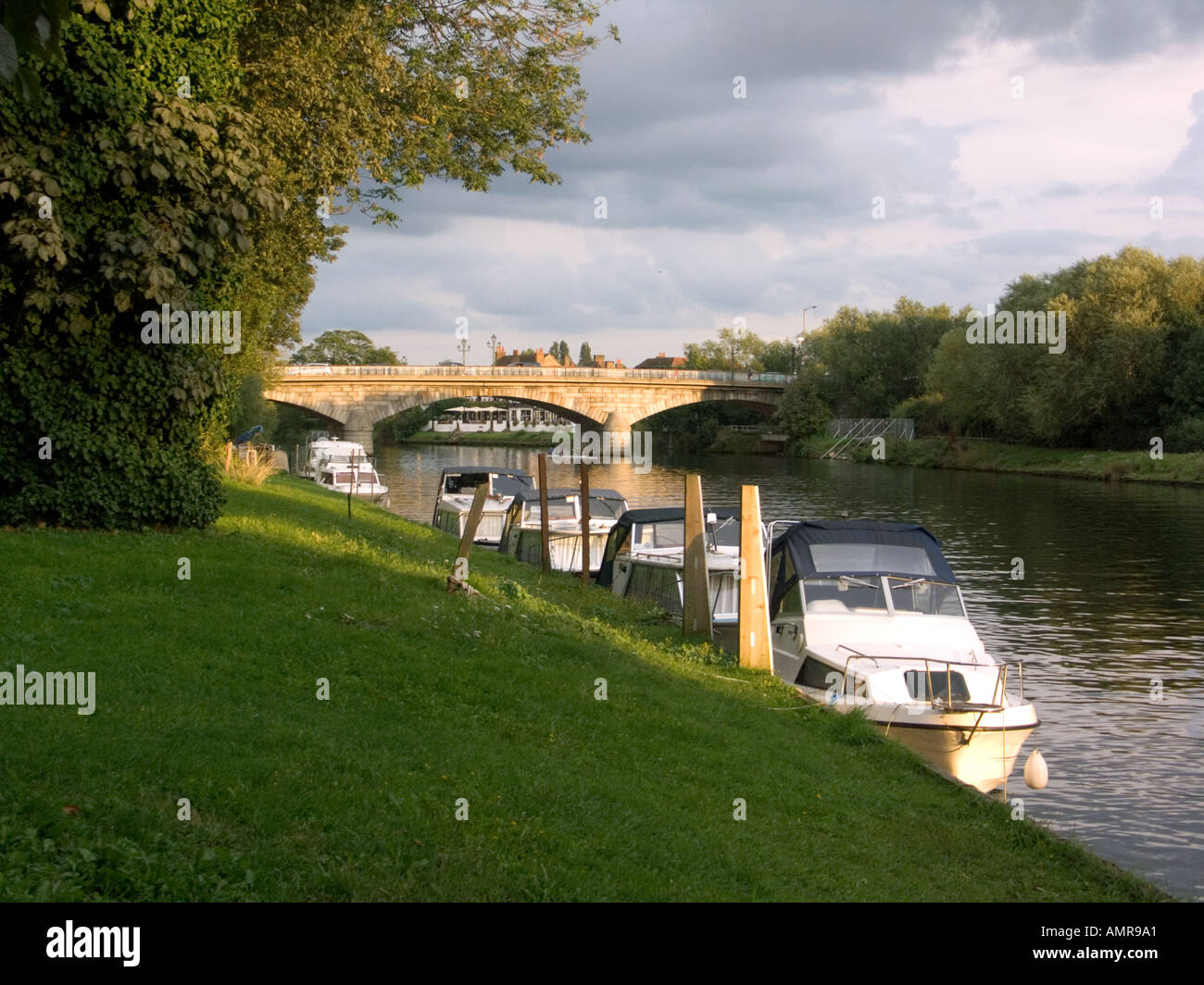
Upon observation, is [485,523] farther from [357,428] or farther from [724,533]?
[357,428]

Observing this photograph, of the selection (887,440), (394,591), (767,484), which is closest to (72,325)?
(394,591)

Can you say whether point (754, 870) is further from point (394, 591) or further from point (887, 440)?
point (887, 440)

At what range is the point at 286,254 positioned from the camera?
998 inches

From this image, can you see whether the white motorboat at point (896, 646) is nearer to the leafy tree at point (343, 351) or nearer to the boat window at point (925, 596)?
the boat window at point (925, 596)

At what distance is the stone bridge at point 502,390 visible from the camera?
82250 millimetres

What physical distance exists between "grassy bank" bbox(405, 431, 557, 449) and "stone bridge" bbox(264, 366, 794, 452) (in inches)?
815

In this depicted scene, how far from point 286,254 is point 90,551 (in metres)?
13.6

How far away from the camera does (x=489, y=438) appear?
428 ft

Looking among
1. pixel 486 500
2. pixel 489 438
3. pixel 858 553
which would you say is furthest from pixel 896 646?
pixel 489 438

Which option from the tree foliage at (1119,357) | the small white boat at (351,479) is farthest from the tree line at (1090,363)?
the small white boat at (351,479)

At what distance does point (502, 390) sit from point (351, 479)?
133 feet

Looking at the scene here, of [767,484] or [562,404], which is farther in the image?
[562,404]

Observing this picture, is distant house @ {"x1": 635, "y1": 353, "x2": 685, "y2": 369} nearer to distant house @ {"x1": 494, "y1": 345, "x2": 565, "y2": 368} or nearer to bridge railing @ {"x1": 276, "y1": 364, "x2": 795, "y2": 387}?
distant house @ {"x1": 494, "y1": 345, "x2": 565, "y2": 368}
